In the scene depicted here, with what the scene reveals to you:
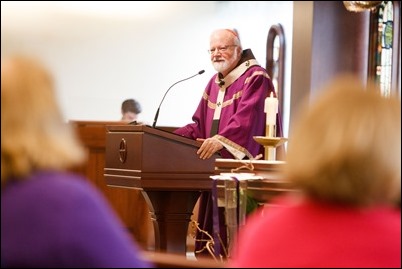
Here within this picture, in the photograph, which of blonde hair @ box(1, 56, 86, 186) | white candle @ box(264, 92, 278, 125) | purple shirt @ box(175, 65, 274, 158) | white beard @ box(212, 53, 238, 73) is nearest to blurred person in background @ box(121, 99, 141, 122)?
purple shirt @ box(175, 65, 274, 158)

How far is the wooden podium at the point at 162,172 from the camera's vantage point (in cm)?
544

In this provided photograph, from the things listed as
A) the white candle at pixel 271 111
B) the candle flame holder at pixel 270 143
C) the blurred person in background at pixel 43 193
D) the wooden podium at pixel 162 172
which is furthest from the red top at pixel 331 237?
the wooden podium at pixel 162 172

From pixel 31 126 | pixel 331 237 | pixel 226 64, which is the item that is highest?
pixel 226 64

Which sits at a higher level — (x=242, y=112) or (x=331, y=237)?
(x=242, y=112)

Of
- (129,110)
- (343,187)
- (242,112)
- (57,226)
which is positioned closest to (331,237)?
(343,187)

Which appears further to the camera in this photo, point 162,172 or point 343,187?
point 162,172

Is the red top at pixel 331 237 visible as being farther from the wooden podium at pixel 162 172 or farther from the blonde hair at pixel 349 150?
the wooden podium at pixel 162 172

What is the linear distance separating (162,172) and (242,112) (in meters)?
0.83

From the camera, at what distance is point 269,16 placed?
41.2 ft

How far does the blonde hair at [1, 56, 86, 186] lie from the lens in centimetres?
213

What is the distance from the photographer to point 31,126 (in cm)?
213

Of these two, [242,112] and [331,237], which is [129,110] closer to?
[242,112]

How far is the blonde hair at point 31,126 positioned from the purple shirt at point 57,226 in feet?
0.11

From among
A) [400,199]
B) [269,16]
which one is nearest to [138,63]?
[269,16]
